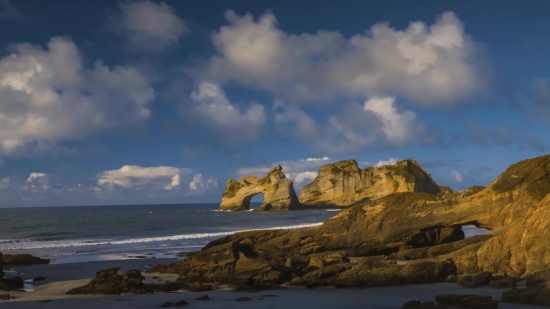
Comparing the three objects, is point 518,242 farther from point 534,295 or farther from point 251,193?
point 251,193

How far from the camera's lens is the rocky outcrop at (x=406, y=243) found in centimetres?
1211

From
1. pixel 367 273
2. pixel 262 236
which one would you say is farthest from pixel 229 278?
pixel 262 236

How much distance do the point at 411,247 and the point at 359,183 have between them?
7271 centimetres

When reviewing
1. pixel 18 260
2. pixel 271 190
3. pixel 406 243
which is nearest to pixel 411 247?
pixel 406 243

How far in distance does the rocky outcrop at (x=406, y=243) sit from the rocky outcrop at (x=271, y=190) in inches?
2832

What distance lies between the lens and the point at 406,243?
1783 cm

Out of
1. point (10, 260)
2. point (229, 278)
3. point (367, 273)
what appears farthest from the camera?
point (10, 260)

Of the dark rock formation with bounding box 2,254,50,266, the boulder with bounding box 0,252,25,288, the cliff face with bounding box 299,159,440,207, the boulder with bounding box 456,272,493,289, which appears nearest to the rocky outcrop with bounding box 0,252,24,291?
the boulder with bounding box 0,252,25,288

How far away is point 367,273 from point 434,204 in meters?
6.72

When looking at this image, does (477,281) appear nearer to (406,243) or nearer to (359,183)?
(406,243)

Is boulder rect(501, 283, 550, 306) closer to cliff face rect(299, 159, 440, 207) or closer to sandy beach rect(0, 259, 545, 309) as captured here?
sandy beach rect(0, 259, 545, 309)

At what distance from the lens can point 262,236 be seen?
19797 millimetres

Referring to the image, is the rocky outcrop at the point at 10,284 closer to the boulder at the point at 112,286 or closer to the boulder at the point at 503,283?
the boulder at the point at 112,286

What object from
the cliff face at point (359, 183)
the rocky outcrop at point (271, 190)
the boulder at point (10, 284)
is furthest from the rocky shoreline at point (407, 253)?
the rocky outcrop at point (271, 190)
